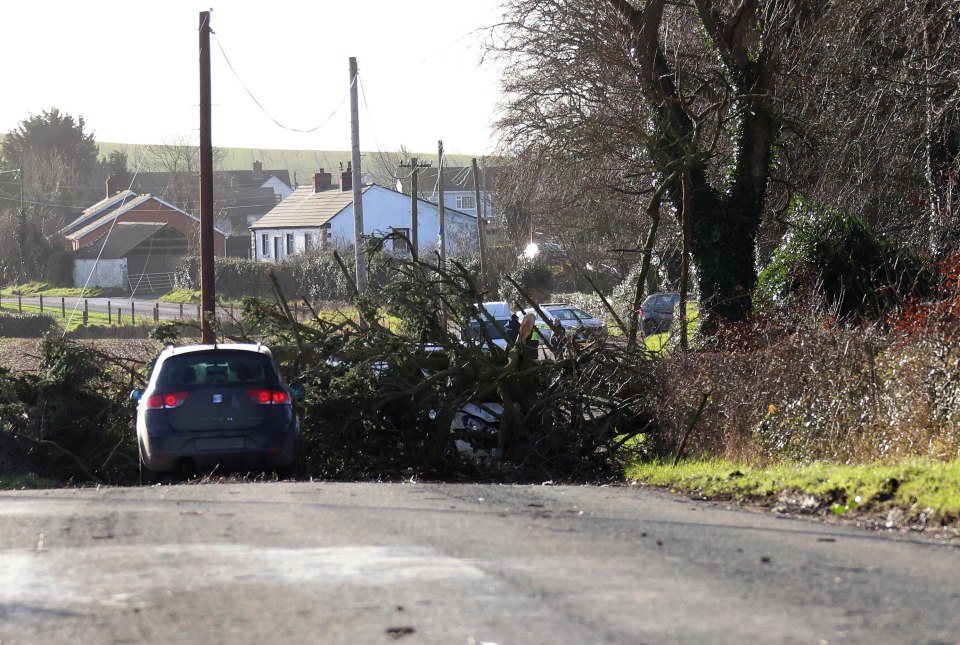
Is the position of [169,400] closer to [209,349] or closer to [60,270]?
[209,349]

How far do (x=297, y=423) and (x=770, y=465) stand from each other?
5609 millimetres

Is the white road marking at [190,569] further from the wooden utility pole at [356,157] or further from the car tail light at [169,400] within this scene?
the wooden utility pole at [356,157]

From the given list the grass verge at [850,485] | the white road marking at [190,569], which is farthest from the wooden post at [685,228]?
the white road marking at [190,569]

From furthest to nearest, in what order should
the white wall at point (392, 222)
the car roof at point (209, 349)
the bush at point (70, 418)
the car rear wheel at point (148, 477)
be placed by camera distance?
the white wall at point (392, 222), the bush at point (70, 418), the car rear wheel at point (148, 477), the car roof at point (209, 349)

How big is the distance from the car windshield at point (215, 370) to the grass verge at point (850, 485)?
16.5 feet

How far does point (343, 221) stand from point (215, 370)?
65275 mm

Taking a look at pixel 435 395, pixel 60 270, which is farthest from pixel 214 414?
pixel 60 270

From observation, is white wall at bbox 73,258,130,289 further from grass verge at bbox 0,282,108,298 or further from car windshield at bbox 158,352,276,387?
car windshield at bbox 158,352,276,387

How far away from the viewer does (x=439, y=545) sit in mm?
7535

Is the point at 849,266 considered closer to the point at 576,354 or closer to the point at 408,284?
the point at 576,354

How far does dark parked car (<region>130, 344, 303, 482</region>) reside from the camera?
13055 millimetres

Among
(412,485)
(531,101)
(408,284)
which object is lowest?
(412,485)

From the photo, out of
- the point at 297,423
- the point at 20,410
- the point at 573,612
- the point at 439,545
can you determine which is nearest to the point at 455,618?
the point at 573,612

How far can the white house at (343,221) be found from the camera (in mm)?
77438
